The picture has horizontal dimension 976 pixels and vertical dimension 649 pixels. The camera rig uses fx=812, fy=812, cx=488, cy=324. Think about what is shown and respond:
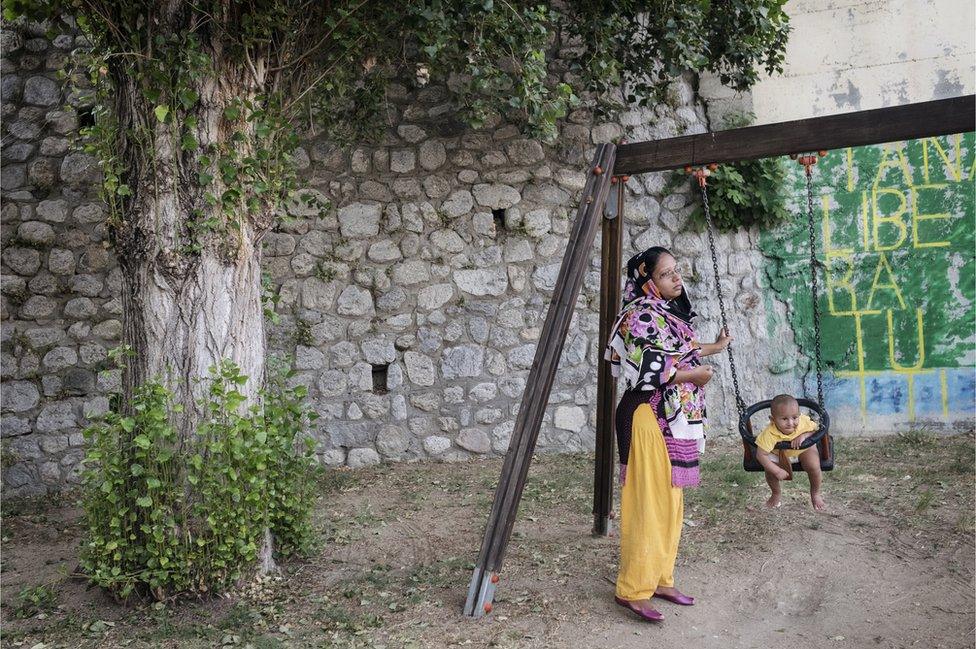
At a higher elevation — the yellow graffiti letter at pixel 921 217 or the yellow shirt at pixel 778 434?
the yellow graffiti letter at pixel 921 217

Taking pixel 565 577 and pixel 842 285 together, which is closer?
pixel 565 577

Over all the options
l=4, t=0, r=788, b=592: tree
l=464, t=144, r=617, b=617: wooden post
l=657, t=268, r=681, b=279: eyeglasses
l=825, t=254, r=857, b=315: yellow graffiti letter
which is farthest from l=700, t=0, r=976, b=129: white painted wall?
l=657, t=268, r=681, b=279: eyeglasses

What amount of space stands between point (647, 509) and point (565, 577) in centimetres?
78

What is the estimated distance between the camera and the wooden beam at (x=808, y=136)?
335 cm

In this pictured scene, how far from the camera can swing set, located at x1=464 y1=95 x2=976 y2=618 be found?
343 centimetres

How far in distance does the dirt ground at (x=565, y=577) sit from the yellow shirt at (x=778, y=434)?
29.6 inches

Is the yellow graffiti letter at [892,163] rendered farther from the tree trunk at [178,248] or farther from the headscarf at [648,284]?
the tree trunk at [178,248]

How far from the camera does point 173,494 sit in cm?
361

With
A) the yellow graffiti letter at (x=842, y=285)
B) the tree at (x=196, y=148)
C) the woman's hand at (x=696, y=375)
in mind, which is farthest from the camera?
the yellow graffiti letter at (x=842, y=285)

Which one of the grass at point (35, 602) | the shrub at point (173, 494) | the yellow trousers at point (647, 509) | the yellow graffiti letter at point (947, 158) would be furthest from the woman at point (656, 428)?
the yellow graffiti letter at point (947, 158)

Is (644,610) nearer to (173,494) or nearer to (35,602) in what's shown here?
(173,494)

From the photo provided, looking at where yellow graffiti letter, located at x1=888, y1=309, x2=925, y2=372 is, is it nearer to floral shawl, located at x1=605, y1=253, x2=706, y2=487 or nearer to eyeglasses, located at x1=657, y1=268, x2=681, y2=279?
floral shawl, located at x1=605, y1=253, x2=706, y2=487

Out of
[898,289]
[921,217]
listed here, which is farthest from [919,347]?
[921,217]

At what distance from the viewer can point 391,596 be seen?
3924mm
